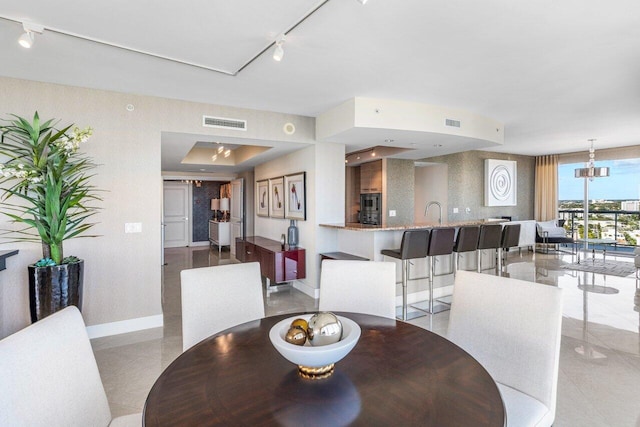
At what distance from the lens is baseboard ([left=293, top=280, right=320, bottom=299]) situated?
15.7 feet

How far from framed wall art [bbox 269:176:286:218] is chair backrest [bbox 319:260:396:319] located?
3.65m

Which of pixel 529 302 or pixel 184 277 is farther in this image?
pixel 184 277

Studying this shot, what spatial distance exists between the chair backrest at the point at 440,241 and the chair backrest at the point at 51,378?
3454mm

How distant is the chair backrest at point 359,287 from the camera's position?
2.12 meters

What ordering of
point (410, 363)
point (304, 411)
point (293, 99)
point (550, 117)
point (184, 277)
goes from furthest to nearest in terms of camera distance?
1. point (550, 117)
2. point (293, 99)
3. point (184, 277)
4. point (410, 363)
5. point (304, 411)

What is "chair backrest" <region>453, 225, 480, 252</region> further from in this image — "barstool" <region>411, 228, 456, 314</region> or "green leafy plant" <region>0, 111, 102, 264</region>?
"green leafy plant" <region>0, 111, 102, 264</region>

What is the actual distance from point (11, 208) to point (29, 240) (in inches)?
13.7

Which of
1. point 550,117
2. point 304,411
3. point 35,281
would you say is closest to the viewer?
point 304,411

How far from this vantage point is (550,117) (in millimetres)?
4898

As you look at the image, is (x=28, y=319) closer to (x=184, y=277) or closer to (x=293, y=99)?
(x=184, y=277)

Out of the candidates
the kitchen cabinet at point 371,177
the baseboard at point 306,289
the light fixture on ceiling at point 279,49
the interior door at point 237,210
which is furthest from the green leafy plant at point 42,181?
the kitchen cabinet at point 371,177

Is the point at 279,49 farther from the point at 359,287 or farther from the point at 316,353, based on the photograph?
the point at 316,353

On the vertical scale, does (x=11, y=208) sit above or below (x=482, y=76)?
below

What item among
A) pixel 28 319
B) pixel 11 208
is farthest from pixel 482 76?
pixel 28 319
